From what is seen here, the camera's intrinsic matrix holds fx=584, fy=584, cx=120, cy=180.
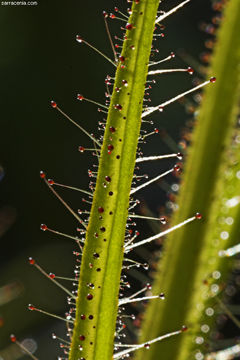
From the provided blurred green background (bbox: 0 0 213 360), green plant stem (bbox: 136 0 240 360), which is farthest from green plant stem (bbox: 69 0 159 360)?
blurred green background (bbox: 0 0 213 360)

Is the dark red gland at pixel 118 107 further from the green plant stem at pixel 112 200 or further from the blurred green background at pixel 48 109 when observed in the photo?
the blurred green background at pixel 48 109

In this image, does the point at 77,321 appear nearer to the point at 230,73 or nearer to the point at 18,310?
the point at 230,73

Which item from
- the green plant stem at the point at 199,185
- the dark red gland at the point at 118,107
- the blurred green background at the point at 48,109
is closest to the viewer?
the dark red gland at the point at 118,107

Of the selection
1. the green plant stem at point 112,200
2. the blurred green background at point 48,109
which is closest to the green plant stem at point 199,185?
the green plant stem at point 112,200

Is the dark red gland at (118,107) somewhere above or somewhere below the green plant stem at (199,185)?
above

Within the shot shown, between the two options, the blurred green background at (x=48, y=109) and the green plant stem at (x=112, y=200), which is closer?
the green plant stem at (x=112, y=200)

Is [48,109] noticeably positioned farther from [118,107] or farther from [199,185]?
[118,107]

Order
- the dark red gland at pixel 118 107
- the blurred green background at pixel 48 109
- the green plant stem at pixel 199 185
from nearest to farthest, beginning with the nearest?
the dark red gland at pixel 118 107, the green plant stem at pixel 199 185, the blurred green background at pixel 48 109

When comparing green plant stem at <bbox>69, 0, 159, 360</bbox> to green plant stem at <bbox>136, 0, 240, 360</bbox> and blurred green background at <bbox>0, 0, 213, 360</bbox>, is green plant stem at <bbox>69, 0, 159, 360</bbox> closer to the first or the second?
green plant stem at <bbox>136, 0, 240, 360</bbox>

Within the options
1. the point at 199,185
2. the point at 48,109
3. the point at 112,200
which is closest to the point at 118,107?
the point at 112,200
